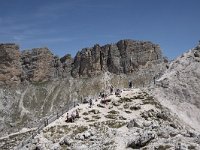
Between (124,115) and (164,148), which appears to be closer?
(164,148)

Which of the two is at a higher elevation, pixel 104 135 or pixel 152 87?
pixel 152 87

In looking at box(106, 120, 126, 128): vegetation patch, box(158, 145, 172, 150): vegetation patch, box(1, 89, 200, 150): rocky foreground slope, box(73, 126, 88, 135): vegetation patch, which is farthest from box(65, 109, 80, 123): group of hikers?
box(158, 145, 172, 150): vegetation patch

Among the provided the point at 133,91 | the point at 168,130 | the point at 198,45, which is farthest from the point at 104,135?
the point at 198,45

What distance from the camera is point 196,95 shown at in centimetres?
7925

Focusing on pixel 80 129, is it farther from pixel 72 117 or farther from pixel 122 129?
pixel 122 129

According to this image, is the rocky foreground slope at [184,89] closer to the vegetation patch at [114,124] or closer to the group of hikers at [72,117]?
the vegetation patch at [114,124]

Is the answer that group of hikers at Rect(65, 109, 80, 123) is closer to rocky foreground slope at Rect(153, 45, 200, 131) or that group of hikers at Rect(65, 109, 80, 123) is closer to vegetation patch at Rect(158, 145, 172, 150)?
rocky foreground slope at Rect(153, 45, 200, 131)

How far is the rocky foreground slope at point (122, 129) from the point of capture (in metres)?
47.8

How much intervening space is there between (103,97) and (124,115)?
8.38 meters

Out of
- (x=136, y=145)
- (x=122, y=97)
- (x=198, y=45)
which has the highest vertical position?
(x=198, y=45)

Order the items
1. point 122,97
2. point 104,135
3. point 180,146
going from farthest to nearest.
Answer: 1. point 122,97
2. point 104,135
3. point 180,146

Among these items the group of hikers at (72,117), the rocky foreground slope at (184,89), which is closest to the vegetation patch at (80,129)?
the group of hikers at (72,117)

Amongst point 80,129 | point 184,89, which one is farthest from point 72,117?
point 184,89

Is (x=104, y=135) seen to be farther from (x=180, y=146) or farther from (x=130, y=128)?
(x=180, y=146)
